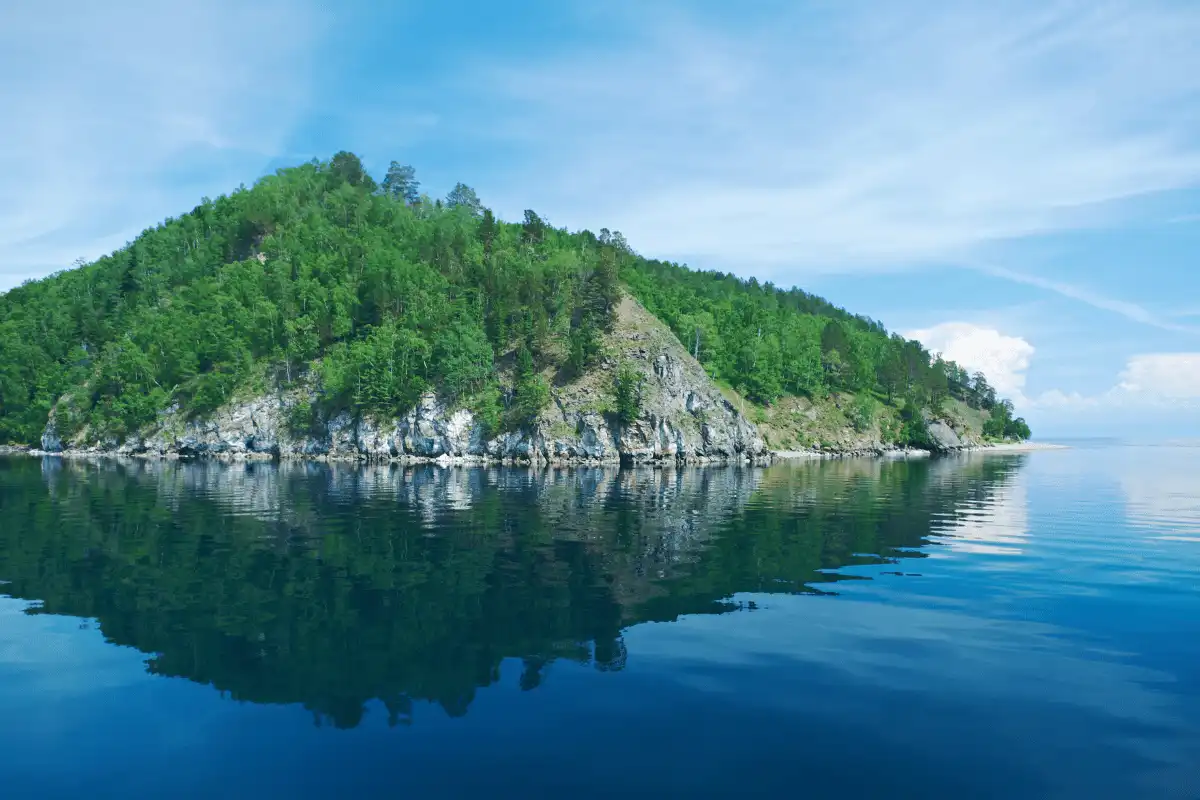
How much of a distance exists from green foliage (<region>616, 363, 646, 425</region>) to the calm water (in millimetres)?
85919

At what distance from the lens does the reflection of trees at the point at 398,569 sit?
60.7ft

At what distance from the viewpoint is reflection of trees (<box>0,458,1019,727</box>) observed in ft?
60.7

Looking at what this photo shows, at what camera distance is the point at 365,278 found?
158 meters

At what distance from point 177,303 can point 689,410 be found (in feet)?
444

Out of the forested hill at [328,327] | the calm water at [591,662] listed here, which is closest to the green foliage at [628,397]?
the forested hill at [328,327]

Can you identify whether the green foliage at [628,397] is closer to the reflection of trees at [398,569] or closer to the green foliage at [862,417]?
the reflection of trees at [398,569]

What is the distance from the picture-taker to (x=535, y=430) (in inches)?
5000

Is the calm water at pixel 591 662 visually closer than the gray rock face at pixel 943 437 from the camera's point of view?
Yes

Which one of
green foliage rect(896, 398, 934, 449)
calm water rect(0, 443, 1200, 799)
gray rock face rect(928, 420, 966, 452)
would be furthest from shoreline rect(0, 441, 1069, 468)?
calm water rect(0, 443, 1200, 799)

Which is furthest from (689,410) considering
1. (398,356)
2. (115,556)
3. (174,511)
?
(115,556)

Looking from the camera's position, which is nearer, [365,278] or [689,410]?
[689,410]

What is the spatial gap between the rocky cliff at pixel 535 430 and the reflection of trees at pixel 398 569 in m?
60.9

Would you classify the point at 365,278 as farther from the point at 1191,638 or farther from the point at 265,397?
the point at 1191,638

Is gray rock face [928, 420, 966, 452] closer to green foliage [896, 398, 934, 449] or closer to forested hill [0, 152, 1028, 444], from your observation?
green foliage [896, 398, 934, 449]
